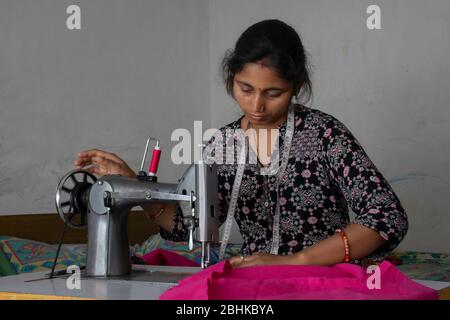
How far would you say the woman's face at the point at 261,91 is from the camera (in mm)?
2088

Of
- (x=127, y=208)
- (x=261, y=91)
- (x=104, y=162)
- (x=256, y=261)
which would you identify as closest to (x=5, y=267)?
(x=104, y=162)

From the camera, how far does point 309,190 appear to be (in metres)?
2.18

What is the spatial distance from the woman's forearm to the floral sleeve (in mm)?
22

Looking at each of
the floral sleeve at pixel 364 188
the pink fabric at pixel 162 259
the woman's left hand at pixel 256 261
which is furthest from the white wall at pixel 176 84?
the woman's left hand at pixel 256 261

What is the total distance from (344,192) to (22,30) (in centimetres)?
196

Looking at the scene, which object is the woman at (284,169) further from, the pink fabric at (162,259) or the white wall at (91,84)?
the white wall at (91,84)

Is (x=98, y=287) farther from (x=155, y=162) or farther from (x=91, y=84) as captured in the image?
(x=91, y=84)

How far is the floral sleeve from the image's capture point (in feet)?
6.20

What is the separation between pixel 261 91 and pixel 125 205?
0.51 meters

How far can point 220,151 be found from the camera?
2.36 meters

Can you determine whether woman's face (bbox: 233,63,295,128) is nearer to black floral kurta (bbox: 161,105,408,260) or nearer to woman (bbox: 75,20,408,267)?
woman (bbox: 75,20,408,267)

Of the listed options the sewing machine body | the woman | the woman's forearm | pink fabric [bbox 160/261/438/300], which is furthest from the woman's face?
pink fabric [bbox 160/261/438/300]

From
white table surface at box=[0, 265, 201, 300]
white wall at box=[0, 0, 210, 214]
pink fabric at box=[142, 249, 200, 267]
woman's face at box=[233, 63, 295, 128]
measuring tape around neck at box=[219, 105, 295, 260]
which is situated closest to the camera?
white table surface at box=[0, 265, 201, 300]
